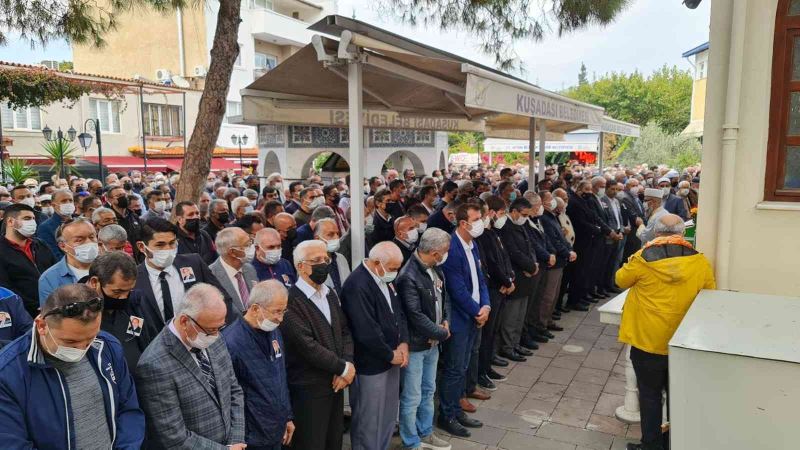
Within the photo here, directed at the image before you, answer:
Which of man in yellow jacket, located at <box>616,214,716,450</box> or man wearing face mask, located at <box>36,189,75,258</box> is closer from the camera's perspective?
man in yellow jacket, located at <box>616,214,716,450</box>

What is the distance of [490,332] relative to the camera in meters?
5.40

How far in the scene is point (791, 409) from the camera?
2734 millimetres

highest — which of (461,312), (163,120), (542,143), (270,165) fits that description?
(163,120)

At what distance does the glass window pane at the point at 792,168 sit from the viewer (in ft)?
12.1

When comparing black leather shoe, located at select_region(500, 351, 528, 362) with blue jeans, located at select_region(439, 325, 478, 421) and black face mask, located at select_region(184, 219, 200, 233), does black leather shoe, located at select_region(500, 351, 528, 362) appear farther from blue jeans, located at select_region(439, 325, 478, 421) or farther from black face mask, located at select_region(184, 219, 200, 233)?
black face mask, located at select_region(184, 219, 200, 233)

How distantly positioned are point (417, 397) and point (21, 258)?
10.8ft

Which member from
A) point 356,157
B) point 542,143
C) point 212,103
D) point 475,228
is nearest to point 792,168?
point 475,228

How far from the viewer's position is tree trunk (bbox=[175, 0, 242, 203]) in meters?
6.41

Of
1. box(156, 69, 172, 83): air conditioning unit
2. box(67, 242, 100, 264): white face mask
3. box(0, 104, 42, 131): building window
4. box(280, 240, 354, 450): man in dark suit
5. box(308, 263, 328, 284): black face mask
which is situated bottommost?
box(280, 240, 354, 450): man in dark suit

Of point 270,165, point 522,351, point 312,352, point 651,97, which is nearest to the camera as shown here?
point 312,352

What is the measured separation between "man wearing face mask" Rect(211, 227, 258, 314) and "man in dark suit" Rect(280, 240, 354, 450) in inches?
30.9

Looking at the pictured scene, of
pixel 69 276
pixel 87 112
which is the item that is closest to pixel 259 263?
pixel 69 276

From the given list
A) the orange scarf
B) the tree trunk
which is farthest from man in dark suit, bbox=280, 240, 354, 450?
the tree trunk

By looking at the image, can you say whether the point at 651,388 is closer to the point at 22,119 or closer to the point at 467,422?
the point at 467,422
